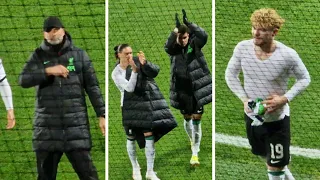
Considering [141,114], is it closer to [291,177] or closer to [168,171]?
[168,171]

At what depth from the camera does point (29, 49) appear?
14.7 ft

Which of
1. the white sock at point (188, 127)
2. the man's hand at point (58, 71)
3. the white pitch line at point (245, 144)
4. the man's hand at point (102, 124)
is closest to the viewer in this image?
the man's hand at point (58, 71)

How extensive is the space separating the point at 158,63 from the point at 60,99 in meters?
0.57

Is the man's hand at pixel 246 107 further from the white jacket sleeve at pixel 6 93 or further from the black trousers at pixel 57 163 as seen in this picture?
the white jacket sleeve at pixel 6 93

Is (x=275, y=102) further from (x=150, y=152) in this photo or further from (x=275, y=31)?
(x=150, y=152)

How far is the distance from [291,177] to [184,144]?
61 cm

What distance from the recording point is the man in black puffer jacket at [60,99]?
4328mm

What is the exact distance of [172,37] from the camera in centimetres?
448

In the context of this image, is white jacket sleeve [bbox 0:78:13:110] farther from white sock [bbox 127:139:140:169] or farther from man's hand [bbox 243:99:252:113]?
man's hand [bbox 243:99:252:113]

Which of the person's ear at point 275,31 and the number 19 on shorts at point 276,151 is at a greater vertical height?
the person's ear at point 275,31

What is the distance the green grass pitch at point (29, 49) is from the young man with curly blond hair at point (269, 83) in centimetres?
76

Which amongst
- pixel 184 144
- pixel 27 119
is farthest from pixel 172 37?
pixel 27 119

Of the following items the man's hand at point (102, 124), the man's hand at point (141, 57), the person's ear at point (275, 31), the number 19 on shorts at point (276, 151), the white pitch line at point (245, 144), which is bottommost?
the white pitch line at point (245, 144)

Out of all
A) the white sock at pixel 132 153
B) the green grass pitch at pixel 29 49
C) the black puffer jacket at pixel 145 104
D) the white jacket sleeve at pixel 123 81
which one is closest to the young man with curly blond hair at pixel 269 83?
the black puffer jacket at pixel 145 104
